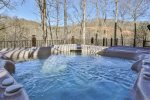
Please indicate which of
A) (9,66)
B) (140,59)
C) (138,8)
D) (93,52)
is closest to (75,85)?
(9,66)

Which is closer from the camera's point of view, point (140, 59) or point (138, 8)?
point (140, 59)

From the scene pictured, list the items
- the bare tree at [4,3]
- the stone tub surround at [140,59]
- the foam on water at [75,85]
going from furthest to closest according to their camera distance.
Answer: the bare tree at [4,3], the foam on water at [75,85], the stone tub surround at [140,59]

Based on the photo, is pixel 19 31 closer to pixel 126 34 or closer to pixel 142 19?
pixel 142 19

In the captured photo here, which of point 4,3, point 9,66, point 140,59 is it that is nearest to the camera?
point 9,66

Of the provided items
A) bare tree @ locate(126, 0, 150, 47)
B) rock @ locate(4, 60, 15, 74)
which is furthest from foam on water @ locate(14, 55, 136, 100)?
bare tree @ locate(126, 0, 150, 47)

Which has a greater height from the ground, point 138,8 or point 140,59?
point 138,8

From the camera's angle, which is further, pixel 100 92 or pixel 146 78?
pixel 100 92

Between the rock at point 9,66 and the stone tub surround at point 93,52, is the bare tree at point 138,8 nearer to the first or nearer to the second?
the stone tub surround at point 93,52

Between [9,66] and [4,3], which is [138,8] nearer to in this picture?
[4,3]

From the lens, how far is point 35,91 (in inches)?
209

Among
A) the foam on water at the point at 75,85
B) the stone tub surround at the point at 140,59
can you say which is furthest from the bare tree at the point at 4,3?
the foam on water at the point at 75,85

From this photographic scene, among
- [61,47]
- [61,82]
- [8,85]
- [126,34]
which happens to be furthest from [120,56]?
[126,34]

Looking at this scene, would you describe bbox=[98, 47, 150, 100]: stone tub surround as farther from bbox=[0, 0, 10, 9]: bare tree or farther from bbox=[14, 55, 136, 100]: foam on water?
bbox=[0, 0, 10, 9]: bare tree

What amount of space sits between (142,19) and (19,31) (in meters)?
15.7
